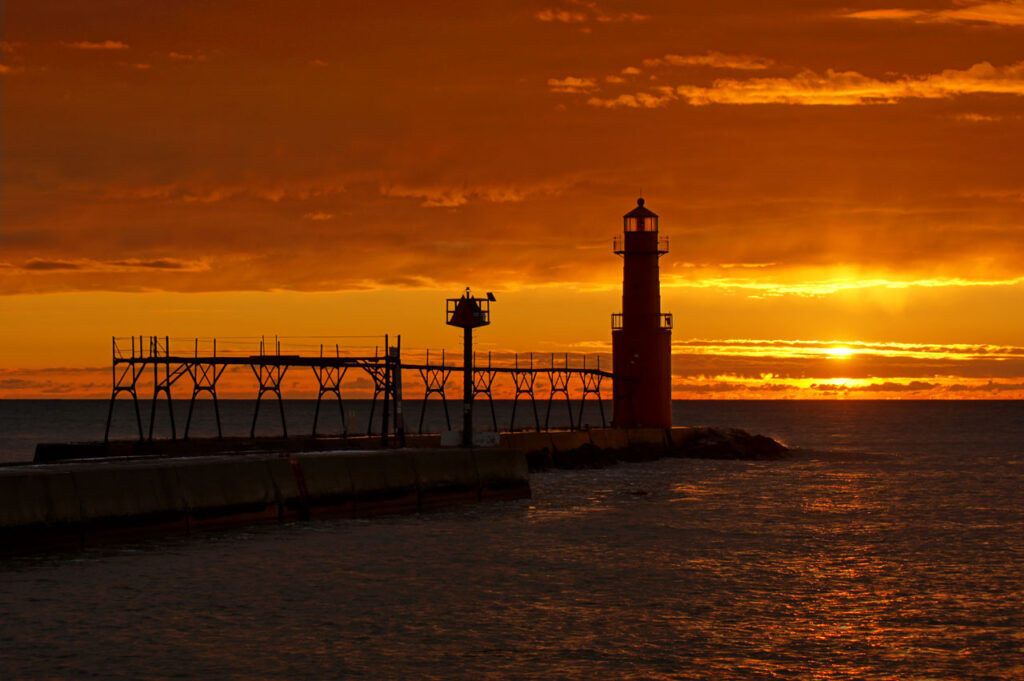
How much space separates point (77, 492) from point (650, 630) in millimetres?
12953

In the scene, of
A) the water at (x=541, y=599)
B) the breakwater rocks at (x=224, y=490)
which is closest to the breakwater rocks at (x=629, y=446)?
the breakwater rocks at (x=224, y=490)

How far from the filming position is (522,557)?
27.3 meters

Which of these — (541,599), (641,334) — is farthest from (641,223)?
(541,599)

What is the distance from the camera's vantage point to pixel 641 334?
192 ft

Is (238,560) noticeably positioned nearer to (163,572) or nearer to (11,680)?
(163,572)

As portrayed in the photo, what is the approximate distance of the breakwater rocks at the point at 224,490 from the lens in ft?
81.5

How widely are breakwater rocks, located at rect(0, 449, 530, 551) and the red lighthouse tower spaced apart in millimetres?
20195

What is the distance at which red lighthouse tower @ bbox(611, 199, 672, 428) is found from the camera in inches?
2277

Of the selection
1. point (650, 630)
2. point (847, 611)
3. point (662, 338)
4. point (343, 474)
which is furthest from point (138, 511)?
point (662, 338)

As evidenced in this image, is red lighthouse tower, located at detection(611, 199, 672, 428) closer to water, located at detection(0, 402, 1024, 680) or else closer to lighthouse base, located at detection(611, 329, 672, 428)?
lighthouse base, located at detection(611, 329, 672, 428)

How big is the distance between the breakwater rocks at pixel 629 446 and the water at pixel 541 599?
15080 mm

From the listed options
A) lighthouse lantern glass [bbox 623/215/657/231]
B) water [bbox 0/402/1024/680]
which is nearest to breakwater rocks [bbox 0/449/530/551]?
water [bbox 0/402/1024/680]

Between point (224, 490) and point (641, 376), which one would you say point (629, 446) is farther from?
point (224, 490)

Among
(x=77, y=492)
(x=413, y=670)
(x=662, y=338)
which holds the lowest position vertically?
(x=413, y=670)
